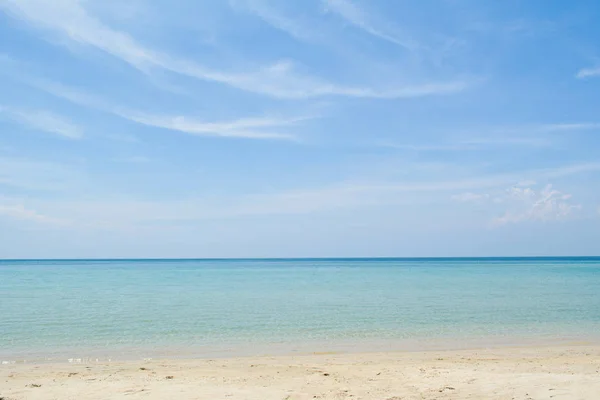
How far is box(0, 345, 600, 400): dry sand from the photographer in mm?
9516

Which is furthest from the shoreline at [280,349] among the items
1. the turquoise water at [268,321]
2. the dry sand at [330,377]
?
the dry sand at [330,377]

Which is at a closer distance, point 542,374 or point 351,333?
point 542,374

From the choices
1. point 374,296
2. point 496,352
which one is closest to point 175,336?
point 496,352

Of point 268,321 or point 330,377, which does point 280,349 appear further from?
point 268,321

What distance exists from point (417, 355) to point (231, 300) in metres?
18.4

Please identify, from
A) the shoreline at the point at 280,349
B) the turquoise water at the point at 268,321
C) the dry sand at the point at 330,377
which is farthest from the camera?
the turquoise water at the point at 268,321

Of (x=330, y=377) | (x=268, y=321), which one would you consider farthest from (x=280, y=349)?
(x=268, y=321)

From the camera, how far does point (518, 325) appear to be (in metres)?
20.2

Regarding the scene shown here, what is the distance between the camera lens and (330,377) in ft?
36.8

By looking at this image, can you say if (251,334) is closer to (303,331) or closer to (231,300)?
(303,331)

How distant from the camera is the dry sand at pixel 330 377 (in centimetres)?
952

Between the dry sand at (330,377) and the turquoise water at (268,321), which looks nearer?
the dry sand at (330,377)

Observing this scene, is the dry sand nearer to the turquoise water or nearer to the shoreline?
the shoreline

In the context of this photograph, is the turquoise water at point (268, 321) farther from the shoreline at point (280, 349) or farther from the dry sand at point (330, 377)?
the dry sand at point (330, 377)
